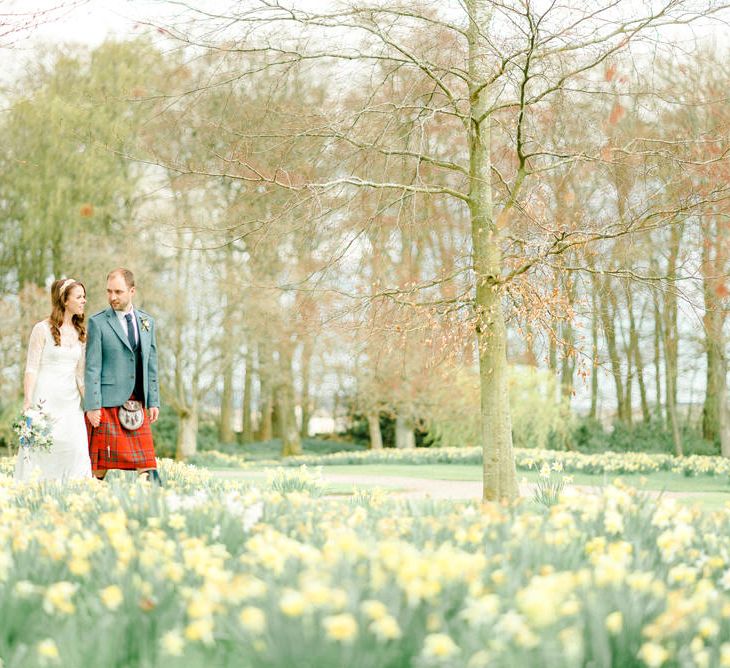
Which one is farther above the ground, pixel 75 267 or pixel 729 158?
pixel 75 267

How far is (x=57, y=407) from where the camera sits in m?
7.29

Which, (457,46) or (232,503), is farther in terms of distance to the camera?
(457,46)

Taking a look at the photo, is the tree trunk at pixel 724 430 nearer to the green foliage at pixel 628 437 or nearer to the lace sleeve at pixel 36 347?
the green foliage at pixel 628 437

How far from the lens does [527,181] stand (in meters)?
9.09

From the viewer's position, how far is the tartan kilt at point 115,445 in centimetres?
725

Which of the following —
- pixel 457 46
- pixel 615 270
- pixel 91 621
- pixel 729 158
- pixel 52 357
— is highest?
pixel 457 46

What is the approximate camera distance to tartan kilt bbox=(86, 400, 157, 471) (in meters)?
7.25

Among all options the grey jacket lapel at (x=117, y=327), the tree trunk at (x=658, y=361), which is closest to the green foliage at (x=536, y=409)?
the tree trunk at (x=658, y=361)

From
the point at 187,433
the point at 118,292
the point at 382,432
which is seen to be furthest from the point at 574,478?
the point at 382,432

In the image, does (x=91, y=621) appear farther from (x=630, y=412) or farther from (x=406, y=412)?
(x=630, y=412)

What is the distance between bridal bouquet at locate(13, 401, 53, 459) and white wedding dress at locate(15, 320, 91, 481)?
0.06 meters

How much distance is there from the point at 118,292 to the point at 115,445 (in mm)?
1230

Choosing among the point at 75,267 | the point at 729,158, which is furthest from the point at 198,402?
the point at 729,158

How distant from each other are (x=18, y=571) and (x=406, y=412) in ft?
68.1
